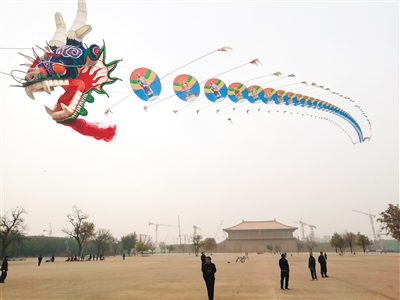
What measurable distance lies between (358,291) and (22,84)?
13361mm

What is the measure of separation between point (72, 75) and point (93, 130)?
5.53ft

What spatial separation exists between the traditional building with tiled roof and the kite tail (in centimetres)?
8337

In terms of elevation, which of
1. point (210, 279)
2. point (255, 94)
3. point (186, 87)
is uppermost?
point (255, 94)

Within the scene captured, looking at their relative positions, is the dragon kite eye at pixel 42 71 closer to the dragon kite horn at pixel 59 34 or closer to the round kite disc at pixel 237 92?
the dragon kite horn at pixel 59 34

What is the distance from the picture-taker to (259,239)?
8819cm

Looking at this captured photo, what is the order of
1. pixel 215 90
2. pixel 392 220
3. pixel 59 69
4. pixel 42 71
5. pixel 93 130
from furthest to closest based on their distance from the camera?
pixel 392 220 → pixel 215 90 → pixel 93 130 → pixel 59 69 → pixel 42 71

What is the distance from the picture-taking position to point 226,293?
1093 cm

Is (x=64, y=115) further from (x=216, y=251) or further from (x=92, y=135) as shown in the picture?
(x=216, y=251)

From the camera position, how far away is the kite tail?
8.65 m

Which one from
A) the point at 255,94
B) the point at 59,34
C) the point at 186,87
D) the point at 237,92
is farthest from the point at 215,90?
the point at 59,34

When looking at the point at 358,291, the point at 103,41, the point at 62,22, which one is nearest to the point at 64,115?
the point at 103,41

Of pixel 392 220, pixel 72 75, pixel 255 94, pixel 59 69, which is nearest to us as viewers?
pixel 59 69

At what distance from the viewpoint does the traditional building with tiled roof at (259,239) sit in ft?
281

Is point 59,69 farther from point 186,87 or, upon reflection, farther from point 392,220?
point 392,220
